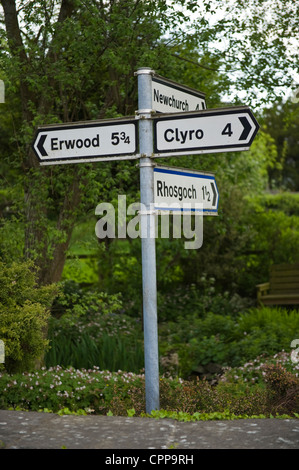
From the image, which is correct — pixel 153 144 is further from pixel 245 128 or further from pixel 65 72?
pixel 65 72

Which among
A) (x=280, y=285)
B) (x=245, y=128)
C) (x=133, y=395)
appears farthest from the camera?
(x=280, y=285)

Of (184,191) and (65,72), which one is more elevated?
(65,72)

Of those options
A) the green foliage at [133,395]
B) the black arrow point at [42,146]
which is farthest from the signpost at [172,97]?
the green foliage at [133,395]

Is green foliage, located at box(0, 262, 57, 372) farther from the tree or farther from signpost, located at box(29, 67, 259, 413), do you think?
the tree

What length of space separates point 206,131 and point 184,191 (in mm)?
541

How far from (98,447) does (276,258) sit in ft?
37.0

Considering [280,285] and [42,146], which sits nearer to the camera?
[42,146]

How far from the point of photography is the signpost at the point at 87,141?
4.77m

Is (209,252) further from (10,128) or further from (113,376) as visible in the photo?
(113,376)

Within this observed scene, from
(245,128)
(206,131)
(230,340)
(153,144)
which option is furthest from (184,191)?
(230,340)

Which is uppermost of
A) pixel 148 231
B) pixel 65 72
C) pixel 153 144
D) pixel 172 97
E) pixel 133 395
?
pixel 65 72

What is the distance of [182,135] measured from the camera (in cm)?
461

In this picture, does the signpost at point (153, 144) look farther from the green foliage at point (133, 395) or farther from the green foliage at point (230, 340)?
the green foliage at point (230, 340)

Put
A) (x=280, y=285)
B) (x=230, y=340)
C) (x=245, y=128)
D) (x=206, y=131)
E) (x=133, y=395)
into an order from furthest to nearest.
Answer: (x=280, y=285), (x=230, y=340), (x=133, y=395), (x=206, y=131), (x=245, y=128)
